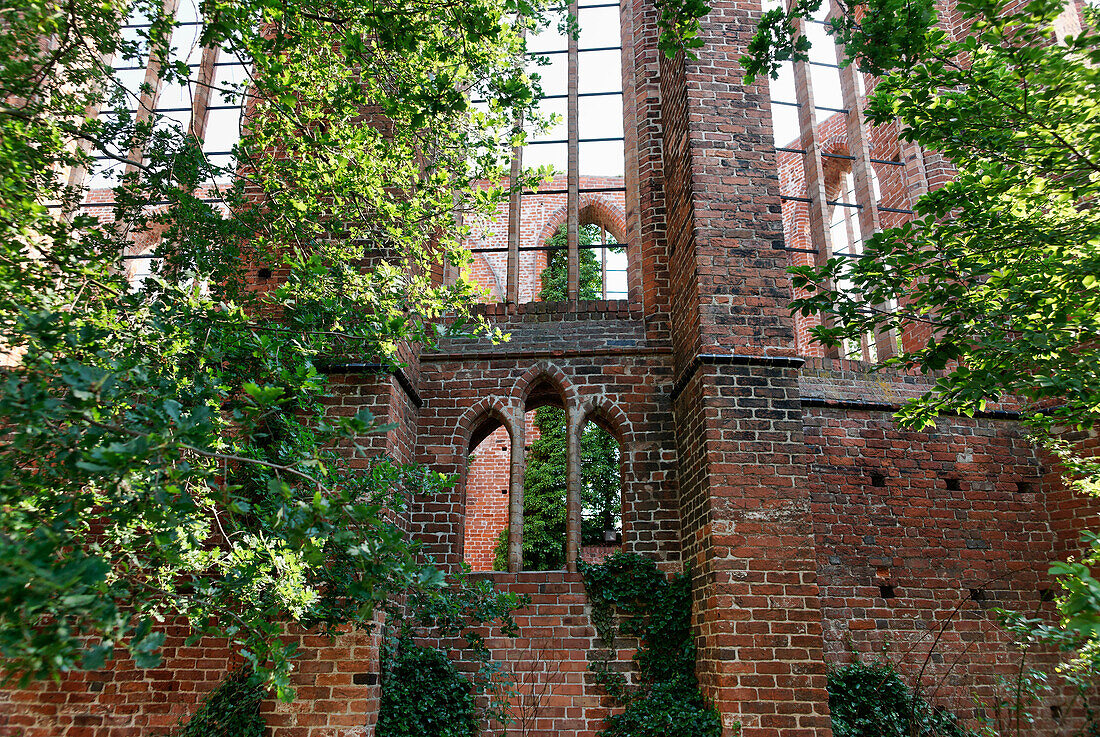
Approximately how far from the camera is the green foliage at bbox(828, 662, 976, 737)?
5.79 meters

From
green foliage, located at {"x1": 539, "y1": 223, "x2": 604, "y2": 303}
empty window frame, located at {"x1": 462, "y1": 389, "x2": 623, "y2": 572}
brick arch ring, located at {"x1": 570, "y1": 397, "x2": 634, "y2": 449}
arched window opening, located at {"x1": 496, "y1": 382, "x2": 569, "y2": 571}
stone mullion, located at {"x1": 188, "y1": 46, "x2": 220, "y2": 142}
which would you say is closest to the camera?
brick arch ring, located at {"x1": 570, "y1": 397, "x2": 634, "y2": 449}

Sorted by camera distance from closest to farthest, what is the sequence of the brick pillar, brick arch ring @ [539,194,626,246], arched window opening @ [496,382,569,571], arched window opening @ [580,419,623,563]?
the brick pillar, arched window opening @ [496,382,569,571], arched window opening @ [580,419,623,563], brick arch ring @ [539,194,626,246]

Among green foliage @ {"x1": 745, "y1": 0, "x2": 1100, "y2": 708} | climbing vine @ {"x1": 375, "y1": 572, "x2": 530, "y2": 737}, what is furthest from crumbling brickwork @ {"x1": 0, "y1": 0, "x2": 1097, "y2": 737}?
green foliage @ {"x1": 745, "y1": 0, "x2": 1100, "y2": 708}

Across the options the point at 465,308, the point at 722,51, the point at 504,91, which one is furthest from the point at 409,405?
the point at 722,51

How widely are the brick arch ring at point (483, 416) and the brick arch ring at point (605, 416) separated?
0.71m

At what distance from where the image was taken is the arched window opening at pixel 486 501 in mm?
13570

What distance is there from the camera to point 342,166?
19.2ft

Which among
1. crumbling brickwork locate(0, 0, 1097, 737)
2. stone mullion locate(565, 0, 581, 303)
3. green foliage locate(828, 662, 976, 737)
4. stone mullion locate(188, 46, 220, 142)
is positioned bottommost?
green foliage locate(828, 662, 976, 737)

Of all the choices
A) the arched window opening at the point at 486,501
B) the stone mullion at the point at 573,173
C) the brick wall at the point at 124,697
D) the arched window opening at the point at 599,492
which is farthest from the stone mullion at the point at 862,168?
the brick wall at the point at 124,697

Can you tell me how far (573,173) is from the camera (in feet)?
28.3

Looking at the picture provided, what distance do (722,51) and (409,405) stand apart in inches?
206

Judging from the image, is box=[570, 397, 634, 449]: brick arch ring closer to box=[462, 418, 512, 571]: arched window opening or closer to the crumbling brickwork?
the crumbling brickwork

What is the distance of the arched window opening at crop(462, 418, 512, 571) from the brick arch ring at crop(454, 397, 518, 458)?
5.90m

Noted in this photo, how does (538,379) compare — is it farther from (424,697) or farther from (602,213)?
(602,213)
